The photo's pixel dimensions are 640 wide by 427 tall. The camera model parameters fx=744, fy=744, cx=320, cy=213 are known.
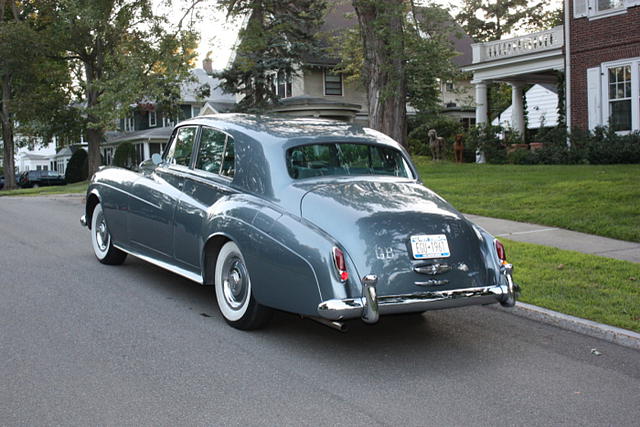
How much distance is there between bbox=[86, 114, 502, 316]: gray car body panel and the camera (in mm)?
5375

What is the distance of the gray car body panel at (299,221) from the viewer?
17.6 feet

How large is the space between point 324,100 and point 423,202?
106 feet

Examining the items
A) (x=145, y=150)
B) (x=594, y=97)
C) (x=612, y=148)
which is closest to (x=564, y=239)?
(x=612, y=148)

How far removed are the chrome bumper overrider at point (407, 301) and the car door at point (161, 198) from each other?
2.54 metres

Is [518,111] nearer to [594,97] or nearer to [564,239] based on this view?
[594,97]

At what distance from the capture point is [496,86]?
5275cm

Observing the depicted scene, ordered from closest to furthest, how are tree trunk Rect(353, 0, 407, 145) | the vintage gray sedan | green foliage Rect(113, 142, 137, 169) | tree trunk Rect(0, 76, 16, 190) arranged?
the vintage gray sedan
tree trunk Rect(353, 0, 407, 145)
tree trunk Rect(0, 76, 16, 190)
green foliage Rect(113, 142, 137, 169)

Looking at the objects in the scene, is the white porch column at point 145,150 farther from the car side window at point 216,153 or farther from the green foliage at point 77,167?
the car side window at point 216,153

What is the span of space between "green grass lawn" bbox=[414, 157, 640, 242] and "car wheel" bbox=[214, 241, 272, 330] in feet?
21.0

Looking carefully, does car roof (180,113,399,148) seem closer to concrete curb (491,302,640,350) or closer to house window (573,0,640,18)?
concrete curb (491,302,640,350)

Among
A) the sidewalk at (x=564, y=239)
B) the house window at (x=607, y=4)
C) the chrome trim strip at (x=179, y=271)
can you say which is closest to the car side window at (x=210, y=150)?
the chrome trim strip at (x=179, y=271)

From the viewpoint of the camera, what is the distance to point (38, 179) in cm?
5116

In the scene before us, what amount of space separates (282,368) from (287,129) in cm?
246

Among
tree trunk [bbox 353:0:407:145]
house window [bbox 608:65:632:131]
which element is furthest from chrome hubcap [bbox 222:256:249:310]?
house window [bbox 608:65:632:131]
